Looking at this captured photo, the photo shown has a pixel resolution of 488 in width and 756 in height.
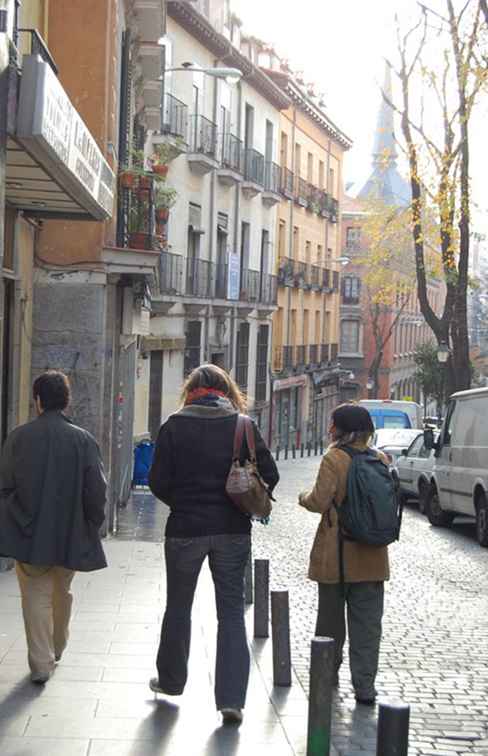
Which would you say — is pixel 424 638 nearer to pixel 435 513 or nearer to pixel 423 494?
pixel 435 513

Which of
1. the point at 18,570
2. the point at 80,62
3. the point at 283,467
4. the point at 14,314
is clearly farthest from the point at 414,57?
the point at 18,570

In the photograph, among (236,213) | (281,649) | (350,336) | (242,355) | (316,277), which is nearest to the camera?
(281,649)

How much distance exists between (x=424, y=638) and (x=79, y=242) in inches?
256

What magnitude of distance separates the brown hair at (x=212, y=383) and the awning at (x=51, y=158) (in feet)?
7.60

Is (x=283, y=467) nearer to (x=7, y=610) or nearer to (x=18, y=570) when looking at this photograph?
(x=7, y=610)

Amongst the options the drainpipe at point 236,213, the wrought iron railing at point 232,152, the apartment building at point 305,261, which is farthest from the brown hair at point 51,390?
the apartment building at point 305,261

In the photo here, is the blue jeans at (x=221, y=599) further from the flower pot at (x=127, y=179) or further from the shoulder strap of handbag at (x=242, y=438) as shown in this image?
the flower pot at (x=127, y=179)

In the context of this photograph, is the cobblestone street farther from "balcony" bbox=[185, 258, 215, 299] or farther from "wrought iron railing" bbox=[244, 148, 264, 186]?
"wrought iron railing" bbox=[244, 148, 264, 186]

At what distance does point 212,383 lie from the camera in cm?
682

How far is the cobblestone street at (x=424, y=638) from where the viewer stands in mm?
6762

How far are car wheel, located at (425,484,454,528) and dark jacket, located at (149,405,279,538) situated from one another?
13.1 metres

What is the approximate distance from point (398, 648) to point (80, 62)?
25.8 ft

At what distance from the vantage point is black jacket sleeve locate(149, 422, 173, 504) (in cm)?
663

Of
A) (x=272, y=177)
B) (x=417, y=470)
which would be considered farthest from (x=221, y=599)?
(x=272, y=177)
